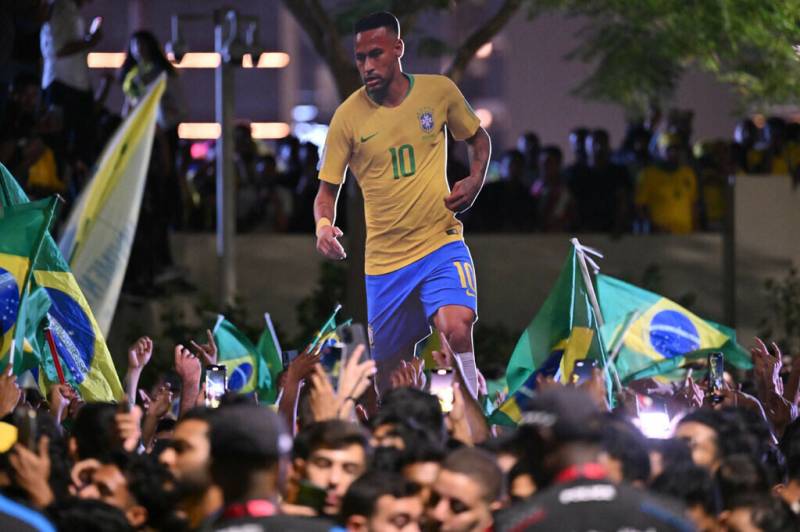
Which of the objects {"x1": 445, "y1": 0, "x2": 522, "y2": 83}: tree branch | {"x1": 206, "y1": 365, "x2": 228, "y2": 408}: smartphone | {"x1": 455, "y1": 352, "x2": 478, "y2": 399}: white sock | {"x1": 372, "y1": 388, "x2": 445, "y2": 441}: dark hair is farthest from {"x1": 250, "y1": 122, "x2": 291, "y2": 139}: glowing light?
{"x1": 372, "y1": 388, "x2": 445, "y2": 441}: dark hair

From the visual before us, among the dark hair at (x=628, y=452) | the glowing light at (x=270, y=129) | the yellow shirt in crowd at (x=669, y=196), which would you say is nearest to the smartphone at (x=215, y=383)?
the dark hair at (x=628, y=452)

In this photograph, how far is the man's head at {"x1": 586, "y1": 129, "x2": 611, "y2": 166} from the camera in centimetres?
1922

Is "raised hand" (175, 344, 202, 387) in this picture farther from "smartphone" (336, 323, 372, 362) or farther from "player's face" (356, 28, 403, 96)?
"player's face" (356, 28, 403, 96)

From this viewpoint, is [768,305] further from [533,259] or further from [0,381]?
[0,381]

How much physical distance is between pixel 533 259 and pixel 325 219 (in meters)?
7.74

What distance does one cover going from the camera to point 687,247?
2000 centimetres

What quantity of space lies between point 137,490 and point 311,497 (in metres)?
0.67

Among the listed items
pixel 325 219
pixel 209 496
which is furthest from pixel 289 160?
pixel 209 496

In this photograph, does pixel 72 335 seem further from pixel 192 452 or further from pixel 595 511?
pixel 595 511

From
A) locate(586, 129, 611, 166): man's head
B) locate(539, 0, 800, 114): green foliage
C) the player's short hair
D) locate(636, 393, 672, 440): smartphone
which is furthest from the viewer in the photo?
locate(586, 129, 611, 166): man's head

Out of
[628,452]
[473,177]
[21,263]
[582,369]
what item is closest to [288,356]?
[21,263]

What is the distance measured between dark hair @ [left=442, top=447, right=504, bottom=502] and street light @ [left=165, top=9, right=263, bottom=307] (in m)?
10.9

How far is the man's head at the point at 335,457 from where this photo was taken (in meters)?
7.16

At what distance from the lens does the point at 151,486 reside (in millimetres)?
7027
